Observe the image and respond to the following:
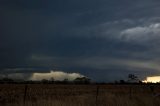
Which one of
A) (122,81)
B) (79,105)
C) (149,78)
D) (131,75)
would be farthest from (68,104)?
(122,81)

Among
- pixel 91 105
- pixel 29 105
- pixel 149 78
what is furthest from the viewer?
pixel 149 78

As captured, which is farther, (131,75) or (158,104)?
(131,75)

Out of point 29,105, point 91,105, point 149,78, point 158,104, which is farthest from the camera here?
point 149,78

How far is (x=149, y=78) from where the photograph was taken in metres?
61.8

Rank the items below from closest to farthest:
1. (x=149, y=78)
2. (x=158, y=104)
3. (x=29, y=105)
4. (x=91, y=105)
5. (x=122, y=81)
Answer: (x=29, y=105), (x=91, y=105), (x=158, y=104), (x=149, y=78), (x=122, y=81)

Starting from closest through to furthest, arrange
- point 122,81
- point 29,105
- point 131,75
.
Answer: point 29,105, point 131,75, point 122,81

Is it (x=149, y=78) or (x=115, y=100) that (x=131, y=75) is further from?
(x=115, y=100)

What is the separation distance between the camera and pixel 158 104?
24734 mm

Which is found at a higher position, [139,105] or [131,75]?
[131,75]

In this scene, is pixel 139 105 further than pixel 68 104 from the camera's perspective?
Yes

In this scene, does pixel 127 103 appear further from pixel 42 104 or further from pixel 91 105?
pixel 42 104

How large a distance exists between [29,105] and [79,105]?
3.10 metres

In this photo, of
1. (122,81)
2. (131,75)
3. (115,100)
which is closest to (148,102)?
(115,100)

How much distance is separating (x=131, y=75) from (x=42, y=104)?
102m
